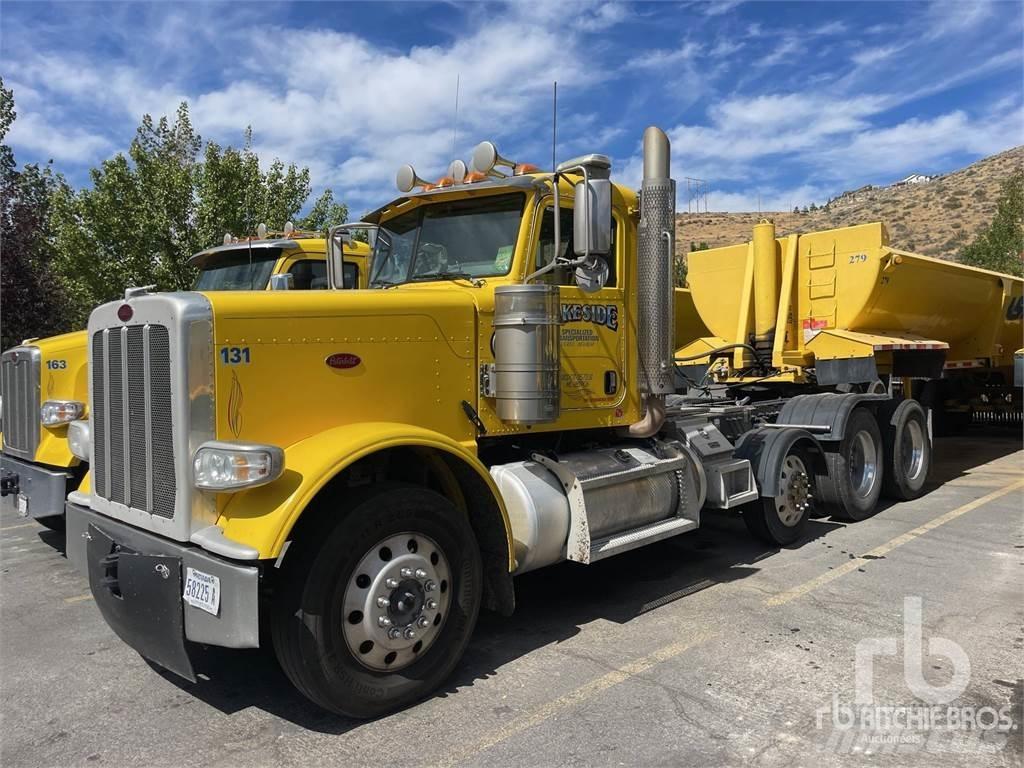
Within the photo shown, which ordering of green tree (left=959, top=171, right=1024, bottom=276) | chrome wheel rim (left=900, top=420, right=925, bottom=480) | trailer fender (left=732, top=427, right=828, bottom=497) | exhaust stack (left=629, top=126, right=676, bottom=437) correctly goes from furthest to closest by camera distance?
green tree (left=959, top=171, right=1024, bottom=276) → chrome wheel rim (left=900, top=420, right=925, bottom=480) → trailer fender (left=732, top=427, right=828, bottom=497) → exhaust stack (left=629, top=126, right=676, bottom=437)

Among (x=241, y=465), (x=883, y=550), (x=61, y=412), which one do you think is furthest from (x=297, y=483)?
(x=883, y=550)

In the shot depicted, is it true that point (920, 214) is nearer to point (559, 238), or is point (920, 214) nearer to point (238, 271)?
point (238, 271)

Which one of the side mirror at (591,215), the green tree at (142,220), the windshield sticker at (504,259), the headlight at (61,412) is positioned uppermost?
the green tree at (142,220)

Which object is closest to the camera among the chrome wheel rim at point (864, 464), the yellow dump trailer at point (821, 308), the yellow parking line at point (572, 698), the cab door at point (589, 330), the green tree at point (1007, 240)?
the yellow parking line at point (572, 698)

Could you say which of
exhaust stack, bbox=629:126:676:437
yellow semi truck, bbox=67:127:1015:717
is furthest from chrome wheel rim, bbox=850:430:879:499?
exhaust stack, bbox=629:126:676:437

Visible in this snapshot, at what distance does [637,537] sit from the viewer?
4883mm

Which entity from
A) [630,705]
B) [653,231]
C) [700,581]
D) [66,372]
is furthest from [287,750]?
[66,372]

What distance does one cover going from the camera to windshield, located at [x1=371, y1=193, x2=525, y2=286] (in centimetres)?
462

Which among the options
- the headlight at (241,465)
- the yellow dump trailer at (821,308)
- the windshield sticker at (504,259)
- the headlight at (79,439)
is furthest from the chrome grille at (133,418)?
the yellow dump trailer at (821,308)

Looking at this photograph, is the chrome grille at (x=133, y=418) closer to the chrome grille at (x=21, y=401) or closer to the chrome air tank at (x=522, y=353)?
the chrome air tank at (x=522, y=353)

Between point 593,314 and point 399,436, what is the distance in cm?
177

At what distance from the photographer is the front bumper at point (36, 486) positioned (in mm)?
5695

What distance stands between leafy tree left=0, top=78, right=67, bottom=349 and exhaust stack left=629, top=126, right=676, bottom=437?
45.9 ft

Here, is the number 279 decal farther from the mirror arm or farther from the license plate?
the mirror arm
